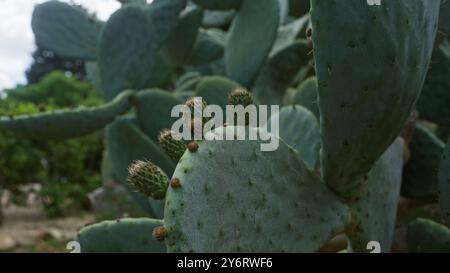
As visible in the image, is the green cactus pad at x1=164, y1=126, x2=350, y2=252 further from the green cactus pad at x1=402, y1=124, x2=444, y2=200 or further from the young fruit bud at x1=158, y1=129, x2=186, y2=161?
the green cactus pad at x1=402, y1=124, x2=444, y2=200

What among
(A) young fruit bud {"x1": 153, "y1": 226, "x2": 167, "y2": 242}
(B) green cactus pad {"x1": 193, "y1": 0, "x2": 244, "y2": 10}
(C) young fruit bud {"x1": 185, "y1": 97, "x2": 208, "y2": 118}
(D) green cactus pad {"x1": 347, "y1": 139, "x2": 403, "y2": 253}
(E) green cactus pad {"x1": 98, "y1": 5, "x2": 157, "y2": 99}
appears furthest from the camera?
(B) green cactus pad {"x1": 193, "y1": 0, "x2": 244, "y2": 10}

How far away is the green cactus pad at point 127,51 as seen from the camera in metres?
2.18

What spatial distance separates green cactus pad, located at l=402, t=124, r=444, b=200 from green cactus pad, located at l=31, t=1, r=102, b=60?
134cm

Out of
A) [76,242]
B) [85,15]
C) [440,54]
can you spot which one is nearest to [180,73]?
[85,15]

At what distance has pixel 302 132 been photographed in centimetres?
160

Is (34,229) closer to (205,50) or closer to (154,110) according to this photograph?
(205,50)

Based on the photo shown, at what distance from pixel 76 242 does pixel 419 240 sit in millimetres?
783

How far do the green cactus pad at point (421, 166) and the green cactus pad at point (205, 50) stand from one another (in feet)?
3.59

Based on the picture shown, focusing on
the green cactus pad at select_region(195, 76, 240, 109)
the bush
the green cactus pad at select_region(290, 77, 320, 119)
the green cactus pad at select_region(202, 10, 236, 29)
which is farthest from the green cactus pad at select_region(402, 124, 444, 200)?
the bush

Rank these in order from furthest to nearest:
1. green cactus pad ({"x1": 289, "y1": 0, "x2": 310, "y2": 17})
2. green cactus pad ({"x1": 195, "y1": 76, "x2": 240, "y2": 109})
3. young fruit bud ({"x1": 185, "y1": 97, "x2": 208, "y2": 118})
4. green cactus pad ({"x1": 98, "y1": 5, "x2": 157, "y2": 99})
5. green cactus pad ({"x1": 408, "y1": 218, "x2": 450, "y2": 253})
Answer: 1. green cactus pad ({"x1": 289, "y1": 0, "x2": 310, "y2": 17})
2. green cactus pad ({"x1": 98, "y1": 5, "x2": 157, "y2": 99})
3. green cactus pad ({"x1": 195, "y1": 76, "x2": 240, "y2": 109})
4. green cactus pad ({"x1": 408, "y1": 218, "x2": 450, "y2": 253})
5. young fruit bud ({"x1": 185, "y1": 97, "x2": 208, "y2": 118})

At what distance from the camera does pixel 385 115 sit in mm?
1125

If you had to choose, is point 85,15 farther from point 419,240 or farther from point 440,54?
point 419,240

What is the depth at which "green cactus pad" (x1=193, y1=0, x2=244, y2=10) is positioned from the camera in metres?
2.41

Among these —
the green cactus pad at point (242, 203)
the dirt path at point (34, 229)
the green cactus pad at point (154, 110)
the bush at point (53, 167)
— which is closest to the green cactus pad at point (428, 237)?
the green cactus pad at point (242, 203)
